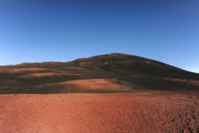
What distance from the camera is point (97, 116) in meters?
7.36

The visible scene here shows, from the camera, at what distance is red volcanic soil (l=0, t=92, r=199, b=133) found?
623 cm

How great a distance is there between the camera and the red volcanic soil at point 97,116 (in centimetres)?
623

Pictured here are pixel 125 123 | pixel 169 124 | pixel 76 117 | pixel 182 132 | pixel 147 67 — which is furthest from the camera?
pixel 147 67

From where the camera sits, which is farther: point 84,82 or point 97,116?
point 84,82

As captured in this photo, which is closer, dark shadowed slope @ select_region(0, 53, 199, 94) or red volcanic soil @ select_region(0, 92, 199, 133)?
red volcanic soil @ select_region(0, 92, 199, 133)

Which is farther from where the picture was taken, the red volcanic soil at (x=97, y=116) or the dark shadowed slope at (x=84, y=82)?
the dark shadowed slope at (x=84, y=82)

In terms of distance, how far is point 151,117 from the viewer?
704 centimetres

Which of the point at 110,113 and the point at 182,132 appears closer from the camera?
the point at 182,132

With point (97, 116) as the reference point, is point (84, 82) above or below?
above

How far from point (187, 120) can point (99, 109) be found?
4.27 metres

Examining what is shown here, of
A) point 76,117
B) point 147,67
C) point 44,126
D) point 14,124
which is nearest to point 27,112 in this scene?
point 14,124

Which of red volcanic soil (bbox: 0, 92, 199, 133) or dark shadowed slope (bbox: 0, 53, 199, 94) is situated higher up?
dark shadowed slope (bbox: 0, 53, 199, 94)

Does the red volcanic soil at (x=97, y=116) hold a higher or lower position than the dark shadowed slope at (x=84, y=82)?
lower

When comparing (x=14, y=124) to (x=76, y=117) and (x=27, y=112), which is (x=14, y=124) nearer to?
(x=27, y=112)
